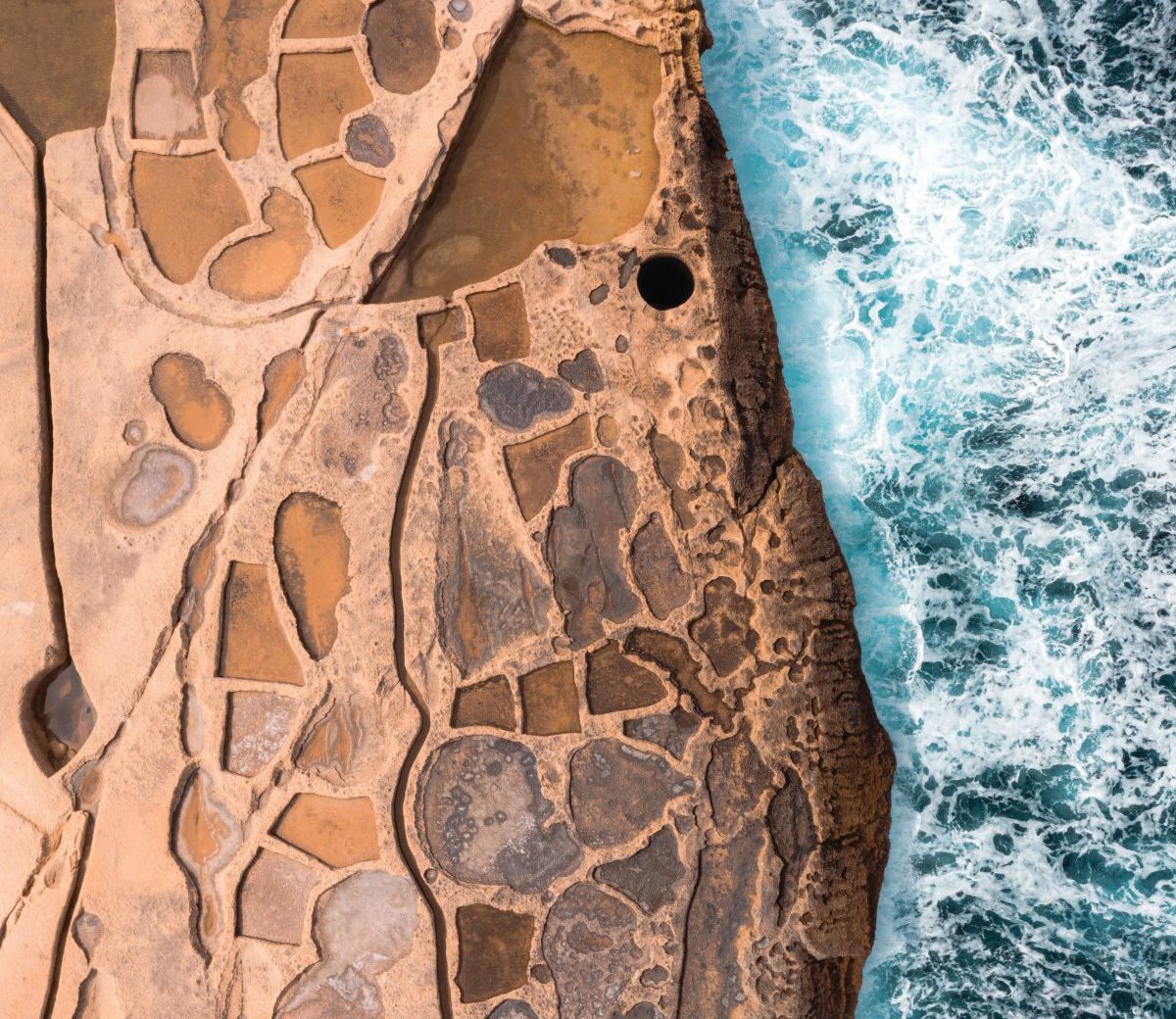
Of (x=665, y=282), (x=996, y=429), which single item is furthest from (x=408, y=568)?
(x=996, y=429)

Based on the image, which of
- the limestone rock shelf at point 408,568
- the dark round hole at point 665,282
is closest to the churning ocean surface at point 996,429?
the limestone rock shelf at point 408,568

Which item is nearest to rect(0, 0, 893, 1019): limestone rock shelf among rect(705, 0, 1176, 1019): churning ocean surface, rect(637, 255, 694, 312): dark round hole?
rect(637, 255, 694, 312): dark round hole

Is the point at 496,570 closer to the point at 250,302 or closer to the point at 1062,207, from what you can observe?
the point at 250,302

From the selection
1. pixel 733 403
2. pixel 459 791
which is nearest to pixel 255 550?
pixel 459 791

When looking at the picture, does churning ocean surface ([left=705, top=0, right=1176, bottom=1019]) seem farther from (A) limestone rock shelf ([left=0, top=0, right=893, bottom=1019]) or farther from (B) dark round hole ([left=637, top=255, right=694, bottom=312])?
(B) dark round hole ([left=637, top=255, right=694, bottom=312])

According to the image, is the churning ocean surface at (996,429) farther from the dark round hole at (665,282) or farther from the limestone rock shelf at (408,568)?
the dark round hole at (665,282)
